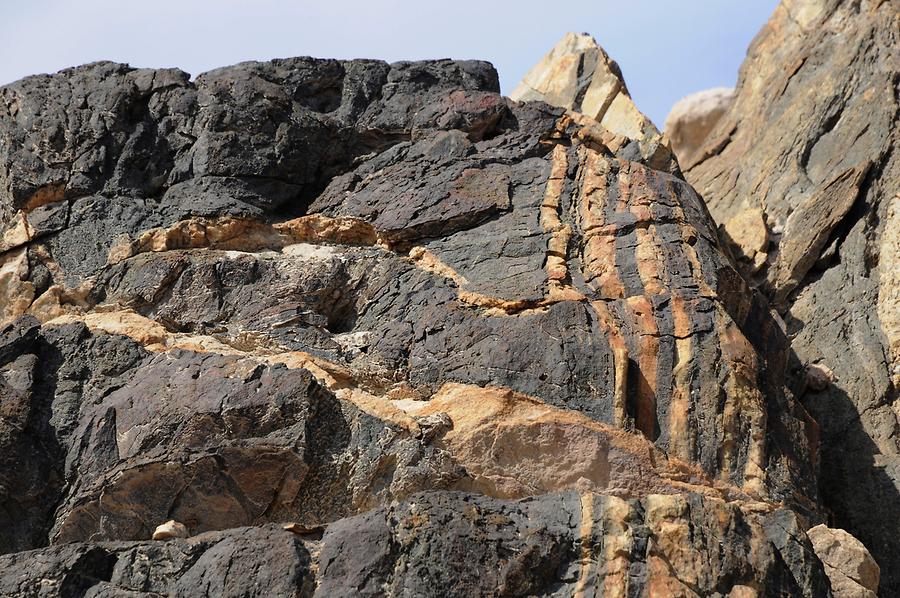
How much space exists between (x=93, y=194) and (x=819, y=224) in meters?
9.21

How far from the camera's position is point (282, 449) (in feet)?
38.8

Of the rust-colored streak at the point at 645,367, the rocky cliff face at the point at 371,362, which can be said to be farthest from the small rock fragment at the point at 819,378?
the rust-colored streak at the point at 645,367

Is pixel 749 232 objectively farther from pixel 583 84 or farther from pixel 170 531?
pixel 170 531

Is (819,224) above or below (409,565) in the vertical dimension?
above

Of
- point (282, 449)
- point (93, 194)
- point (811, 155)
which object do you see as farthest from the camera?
point (811, 155)

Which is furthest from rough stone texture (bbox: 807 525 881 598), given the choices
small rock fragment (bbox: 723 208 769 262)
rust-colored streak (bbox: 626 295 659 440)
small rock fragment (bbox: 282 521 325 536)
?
small rock fragment (bbox: 723 208 769 262)

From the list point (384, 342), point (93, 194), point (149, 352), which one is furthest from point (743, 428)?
point (93, 194)

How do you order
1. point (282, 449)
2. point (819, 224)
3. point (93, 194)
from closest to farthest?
1. point (282, 449)
2. point (93, 194)
3. point (819, 224)

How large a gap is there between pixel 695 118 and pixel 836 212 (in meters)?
10.8

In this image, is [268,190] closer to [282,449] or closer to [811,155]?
[282,449]

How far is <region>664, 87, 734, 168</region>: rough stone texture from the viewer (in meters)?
28.2

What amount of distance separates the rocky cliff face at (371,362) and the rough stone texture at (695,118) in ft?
40.9

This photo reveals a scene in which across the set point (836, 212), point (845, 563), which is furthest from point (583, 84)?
point (845, 563)

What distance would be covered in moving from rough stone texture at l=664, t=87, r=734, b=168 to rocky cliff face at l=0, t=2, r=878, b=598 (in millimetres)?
12453
